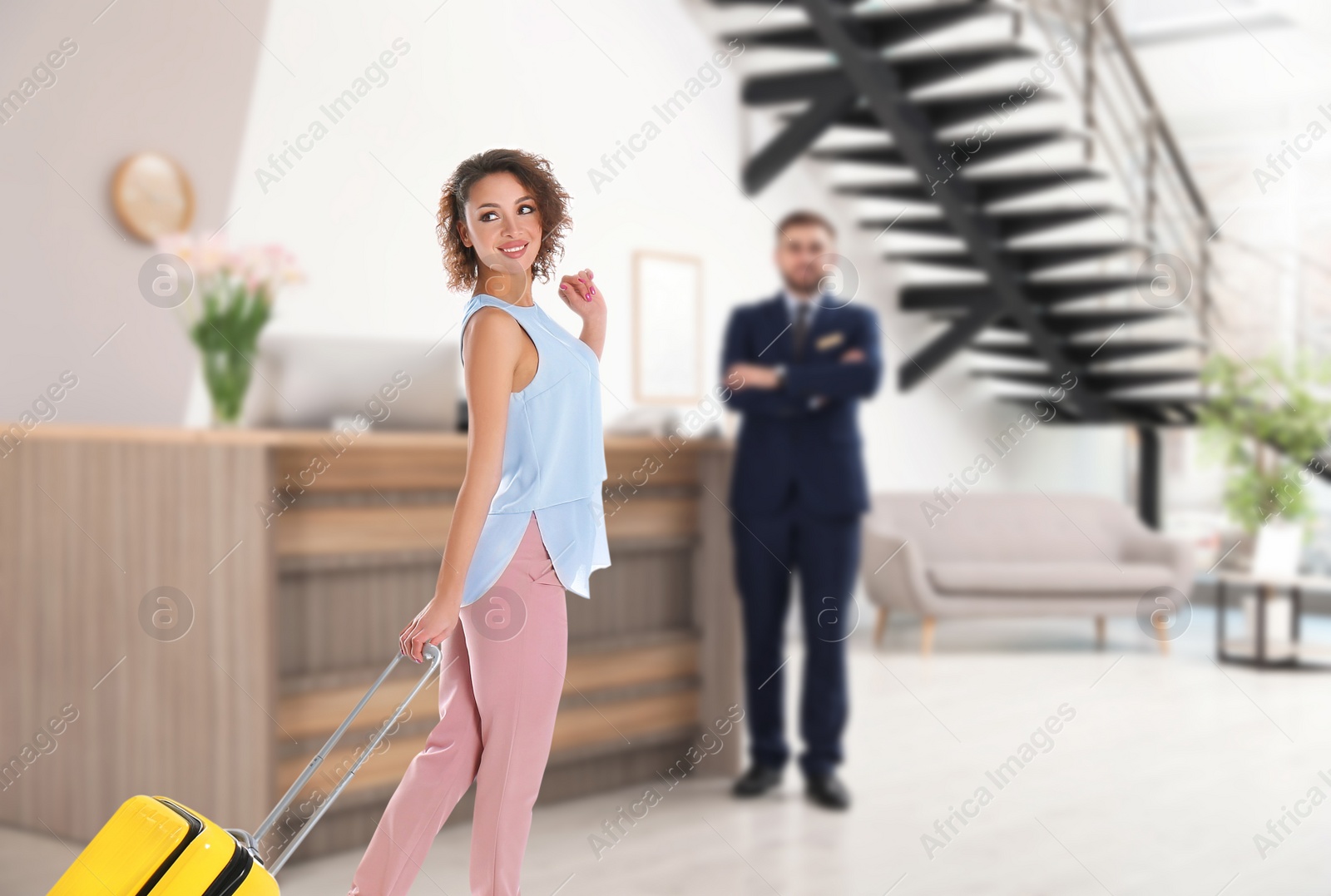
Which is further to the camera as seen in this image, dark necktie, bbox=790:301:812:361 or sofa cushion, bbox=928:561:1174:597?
sofa cushion, bbox=928:561:1174:597

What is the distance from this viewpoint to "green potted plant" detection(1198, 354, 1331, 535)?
18.6 feet

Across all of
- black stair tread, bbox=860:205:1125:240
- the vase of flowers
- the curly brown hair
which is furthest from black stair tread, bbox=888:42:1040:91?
the curly brown hair

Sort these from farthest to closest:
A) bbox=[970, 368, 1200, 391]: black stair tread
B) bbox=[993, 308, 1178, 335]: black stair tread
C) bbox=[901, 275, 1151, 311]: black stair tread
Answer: bbox=[970, 368, 1200, 391]: black stair tread < bbox=[993, 308, 1178, 335]: black stair tread < bbox=[901, 275, 1151, 311]: black stair tread

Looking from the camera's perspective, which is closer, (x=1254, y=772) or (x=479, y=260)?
(x=479, y=260)

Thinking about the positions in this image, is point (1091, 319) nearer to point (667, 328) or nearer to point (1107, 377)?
point (1107, 377)

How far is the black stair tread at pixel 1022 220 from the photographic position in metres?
5.76

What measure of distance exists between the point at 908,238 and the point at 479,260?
5.72 meters

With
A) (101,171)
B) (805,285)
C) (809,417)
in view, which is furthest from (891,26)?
(101,171)

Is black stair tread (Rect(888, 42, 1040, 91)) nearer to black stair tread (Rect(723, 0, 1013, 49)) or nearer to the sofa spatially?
black stair tread (Rect(723, 0, 1013, 49))

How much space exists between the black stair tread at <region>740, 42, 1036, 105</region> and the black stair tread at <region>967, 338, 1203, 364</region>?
5.86 ft

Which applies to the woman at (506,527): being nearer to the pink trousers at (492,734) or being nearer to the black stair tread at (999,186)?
the pink trousers at (492,734)

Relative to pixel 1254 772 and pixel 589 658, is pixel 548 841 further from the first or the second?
pixel 1254 772

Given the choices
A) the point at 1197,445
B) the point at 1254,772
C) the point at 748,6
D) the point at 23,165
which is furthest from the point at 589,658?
the point at 1197,445

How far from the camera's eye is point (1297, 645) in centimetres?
546
